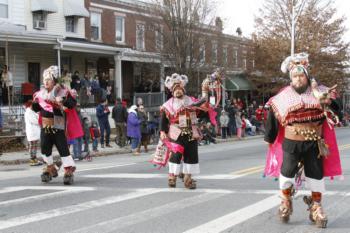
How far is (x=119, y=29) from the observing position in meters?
32.6

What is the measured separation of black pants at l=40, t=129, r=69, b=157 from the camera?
32.2 feet

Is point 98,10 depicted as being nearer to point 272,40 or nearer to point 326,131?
point 272,40

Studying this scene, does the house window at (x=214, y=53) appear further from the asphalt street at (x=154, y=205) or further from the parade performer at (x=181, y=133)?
the parade performer at (x=181, y=133)

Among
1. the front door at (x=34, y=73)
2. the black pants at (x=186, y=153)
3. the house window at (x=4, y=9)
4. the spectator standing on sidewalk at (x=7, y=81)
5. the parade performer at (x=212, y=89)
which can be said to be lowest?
the black pants at (x=186, y=153)

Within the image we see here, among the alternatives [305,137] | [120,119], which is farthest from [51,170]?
[120,119]

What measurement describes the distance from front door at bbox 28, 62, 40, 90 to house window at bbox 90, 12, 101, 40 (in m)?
4.80

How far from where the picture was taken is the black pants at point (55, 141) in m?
9.82

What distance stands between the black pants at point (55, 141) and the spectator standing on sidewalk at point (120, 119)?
929 cm

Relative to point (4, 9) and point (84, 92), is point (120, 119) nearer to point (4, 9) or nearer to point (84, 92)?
point (84, 92)

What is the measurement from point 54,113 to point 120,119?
31.3 ft

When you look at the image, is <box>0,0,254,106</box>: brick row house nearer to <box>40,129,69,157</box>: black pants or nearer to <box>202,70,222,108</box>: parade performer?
<box>40,129,69,157</box>: black pants

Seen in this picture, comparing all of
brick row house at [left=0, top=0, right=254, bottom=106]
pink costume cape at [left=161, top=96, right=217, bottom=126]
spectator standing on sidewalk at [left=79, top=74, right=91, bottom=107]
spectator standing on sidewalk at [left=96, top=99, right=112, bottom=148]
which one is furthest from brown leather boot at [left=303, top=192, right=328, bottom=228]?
spectator standing on sidewalk at [left=79, top=74, right=91, bottom=107]

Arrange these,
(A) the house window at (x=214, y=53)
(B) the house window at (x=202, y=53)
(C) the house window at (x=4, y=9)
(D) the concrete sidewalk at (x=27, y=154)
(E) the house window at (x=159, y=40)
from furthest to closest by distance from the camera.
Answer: (A) the house window at (x=214, y=53), (E) the house window at (x=159, y=40), (B) the house window at (x=202, y=53), (C) the house window at (x=4, y=9), (D) the concrete sidewalk at (x=27, y=154)

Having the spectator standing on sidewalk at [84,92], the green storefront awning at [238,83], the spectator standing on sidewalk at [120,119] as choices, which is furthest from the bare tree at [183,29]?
the green storefront awning at [238,83]
